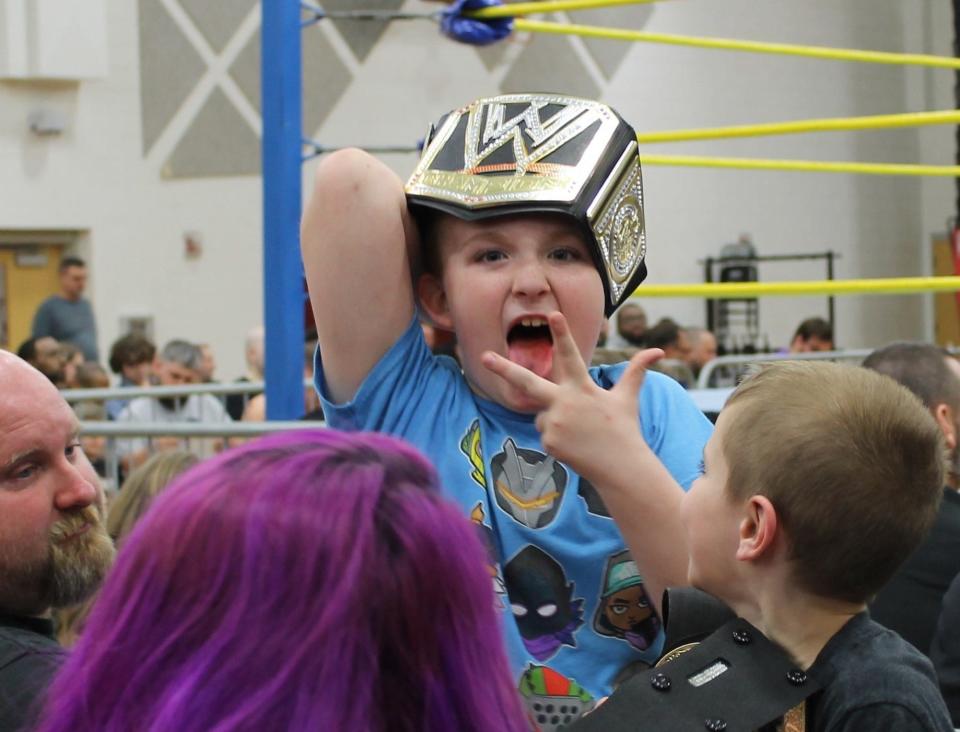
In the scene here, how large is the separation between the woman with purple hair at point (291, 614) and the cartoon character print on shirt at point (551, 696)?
0.41 meters

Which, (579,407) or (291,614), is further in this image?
(579,407)

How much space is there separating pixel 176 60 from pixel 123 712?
8381 millimetres

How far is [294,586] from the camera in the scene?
77 centimetres

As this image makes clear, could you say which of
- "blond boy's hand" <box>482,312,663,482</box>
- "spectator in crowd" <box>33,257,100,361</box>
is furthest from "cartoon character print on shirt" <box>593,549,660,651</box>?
"spectator in crowd" <box>33,257,100,361</box>

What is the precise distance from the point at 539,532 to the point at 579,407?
0.15 metres

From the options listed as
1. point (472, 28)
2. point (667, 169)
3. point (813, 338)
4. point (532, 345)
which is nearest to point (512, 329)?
point (532, 345)

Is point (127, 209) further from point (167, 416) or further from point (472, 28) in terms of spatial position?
point (472, 28)

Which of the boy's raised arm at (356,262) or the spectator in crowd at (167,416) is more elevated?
the boy's raised arm at (356,262)

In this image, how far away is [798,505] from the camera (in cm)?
111

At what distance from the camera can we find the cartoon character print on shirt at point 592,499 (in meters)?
1.27

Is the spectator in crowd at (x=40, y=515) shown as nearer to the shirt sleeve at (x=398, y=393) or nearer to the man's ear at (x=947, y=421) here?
the shirt sleeve at (x=398, y=393)

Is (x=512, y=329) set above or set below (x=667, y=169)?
below

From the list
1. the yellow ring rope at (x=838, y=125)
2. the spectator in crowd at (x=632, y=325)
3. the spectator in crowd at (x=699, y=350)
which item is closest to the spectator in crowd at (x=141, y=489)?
the yellow ring rope at (x=838, y=125)

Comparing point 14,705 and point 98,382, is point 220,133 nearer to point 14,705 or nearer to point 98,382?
point 98,382
